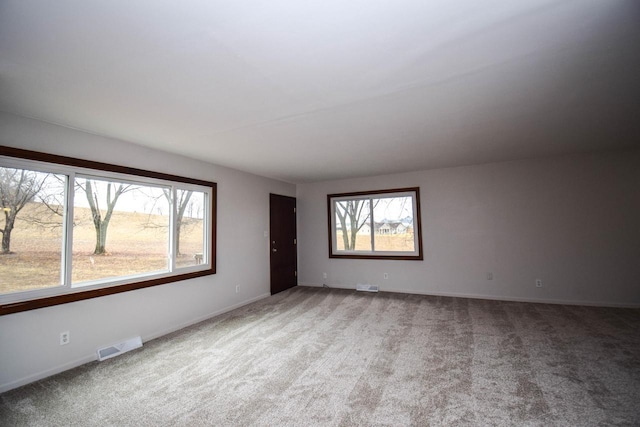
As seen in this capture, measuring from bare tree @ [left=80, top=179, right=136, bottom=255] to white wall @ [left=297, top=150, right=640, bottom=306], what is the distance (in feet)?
14.4

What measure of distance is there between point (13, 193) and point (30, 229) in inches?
13.8

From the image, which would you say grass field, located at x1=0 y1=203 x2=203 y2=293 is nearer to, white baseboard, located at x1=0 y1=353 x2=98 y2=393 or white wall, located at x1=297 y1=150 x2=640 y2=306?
white baseboard, located at x1=0 y1=353 x2=98 y2=393

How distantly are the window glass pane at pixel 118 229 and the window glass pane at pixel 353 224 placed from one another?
11.5ft

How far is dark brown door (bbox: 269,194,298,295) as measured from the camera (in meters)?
5.69

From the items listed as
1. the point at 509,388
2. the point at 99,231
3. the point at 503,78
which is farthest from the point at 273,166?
the point at 509,388

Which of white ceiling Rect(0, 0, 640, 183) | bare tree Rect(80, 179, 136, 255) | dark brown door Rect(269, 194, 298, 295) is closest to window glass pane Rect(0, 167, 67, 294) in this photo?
bare tree Rect(80, 179, 136, 255)

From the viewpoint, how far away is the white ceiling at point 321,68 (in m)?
1.41

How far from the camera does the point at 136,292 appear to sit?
129 inches

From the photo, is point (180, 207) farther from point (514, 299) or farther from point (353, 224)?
point (514, 299)

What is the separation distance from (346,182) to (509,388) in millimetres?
4522

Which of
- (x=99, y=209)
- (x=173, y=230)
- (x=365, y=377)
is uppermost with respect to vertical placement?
(x=99, y=209)

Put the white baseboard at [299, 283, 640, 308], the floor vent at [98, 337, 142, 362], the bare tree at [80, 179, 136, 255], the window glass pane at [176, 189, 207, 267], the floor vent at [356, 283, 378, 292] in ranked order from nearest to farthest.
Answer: the floor vent at [98, 337, 142, 362] → the bare tree at [80, 179, 136, 255] → the window glass pane at [176, 189, 207, 267] → the white baseboard at [299, 283, 640, 308] → the floor vent at [356, 283, 378, 292]

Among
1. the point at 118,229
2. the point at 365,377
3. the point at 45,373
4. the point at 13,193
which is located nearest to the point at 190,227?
the point at 118,229

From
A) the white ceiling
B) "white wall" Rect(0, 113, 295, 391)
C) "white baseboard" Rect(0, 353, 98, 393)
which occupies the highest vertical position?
the white ceiling
